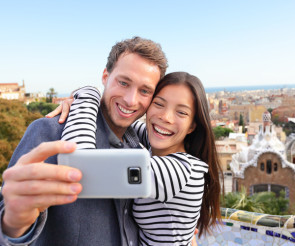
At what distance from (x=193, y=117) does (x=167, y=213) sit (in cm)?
59

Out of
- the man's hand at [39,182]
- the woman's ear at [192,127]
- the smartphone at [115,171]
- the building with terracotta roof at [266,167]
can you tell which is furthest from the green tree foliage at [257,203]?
the man's hand at [39,182]

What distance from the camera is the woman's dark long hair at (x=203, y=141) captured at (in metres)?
1.74

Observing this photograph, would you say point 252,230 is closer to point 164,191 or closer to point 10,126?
point 164,191

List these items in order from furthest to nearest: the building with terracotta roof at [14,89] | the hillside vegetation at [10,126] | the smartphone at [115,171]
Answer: the building with terracotta roof at [14,89], the hillside vegetation at [10,126], the smartphone at [115,171]

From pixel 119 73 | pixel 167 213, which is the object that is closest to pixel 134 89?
pixel 119 73

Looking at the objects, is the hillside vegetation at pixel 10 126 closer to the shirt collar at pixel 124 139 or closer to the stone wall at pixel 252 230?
the stone wall at pixel 252 230

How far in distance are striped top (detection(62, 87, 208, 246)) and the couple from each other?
2.7 inches

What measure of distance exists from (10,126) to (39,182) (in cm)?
1054

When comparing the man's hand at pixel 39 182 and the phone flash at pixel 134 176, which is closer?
the man's hand at pixel 39 182

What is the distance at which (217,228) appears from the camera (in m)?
3.31

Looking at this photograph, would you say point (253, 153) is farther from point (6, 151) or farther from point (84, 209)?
point (84, 209)

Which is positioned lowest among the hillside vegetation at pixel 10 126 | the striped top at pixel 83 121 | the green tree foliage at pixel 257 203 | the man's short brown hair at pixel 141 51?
the green tree foliage at pixel 257 203

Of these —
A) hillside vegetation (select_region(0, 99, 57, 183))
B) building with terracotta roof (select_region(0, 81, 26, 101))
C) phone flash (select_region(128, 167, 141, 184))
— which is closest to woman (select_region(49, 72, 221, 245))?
phone flash (select_region(128, 167, 141, 184))

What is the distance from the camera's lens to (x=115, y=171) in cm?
105
